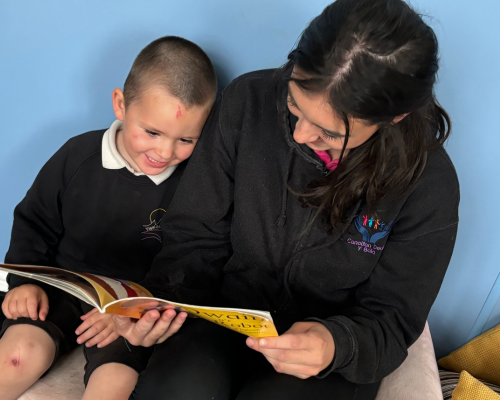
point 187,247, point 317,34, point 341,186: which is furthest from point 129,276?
point 317,34

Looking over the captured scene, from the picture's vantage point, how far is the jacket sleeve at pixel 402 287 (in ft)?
2.65

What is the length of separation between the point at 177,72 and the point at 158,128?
119mm

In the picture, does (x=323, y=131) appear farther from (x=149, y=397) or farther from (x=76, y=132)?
(x=76, y=132)

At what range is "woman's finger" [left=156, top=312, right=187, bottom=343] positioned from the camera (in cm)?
77

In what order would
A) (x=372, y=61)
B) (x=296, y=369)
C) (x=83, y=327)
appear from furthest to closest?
(x=83, y=327) < (x=296, y=369) < (x=372, y=61)

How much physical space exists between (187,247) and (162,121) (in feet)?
0.86

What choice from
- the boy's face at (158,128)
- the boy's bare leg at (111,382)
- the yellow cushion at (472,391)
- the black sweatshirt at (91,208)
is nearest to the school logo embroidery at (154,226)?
the black sweatshirt at (91,208)

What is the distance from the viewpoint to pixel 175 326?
80 centimetres

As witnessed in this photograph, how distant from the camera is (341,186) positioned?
831mm

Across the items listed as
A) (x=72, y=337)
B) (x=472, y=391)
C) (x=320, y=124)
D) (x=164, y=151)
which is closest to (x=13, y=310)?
(x=72, y=337)

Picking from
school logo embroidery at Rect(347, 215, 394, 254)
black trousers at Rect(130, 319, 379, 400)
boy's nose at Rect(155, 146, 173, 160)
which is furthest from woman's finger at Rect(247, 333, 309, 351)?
boy's nose at Rect(155, 146, 173, 160)

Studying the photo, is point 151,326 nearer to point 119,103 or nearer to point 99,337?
point 99,337

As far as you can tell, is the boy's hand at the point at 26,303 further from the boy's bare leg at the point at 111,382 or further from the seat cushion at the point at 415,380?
the seat cushion at the point at 415,380

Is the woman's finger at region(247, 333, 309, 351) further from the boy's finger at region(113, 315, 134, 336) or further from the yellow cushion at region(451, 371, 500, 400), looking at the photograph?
the yellow cushion at region(451, 371, 500, 400)
